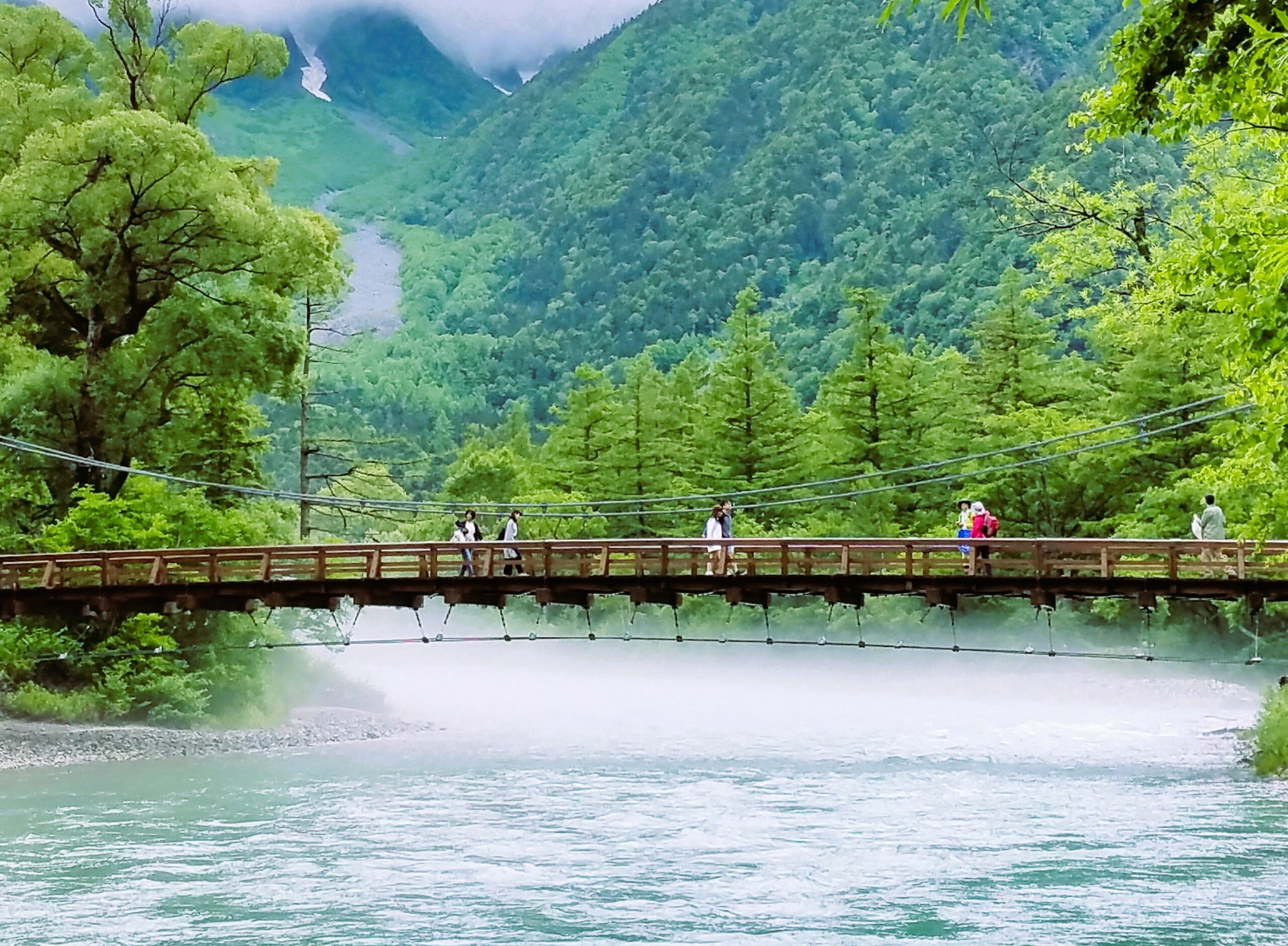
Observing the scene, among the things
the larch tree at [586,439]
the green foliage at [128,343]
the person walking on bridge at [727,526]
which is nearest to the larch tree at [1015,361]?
the larch tree at [586,439]

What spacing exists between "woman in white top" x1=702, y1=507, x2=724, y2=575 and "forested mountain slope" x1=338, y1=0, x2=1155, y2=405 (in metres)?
63.6

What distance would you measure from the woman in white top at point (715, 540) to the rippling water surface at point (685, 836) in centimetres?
304

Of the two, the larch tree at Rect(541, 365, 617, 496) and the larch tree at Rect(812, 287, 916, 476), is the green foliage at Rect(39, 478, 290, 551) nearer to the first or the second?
the larch tree at Rect(812, 287, 916, 476)

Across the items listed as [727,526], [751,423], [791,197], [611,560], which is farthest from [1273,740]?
[791,197]

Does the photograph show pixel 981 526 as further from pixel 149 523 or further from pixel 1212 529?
pixel 149 523

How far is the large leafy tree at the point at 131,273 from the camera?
2728 cm

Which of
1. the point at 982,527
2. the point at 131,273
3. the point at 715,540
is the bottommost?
the point at 715,540

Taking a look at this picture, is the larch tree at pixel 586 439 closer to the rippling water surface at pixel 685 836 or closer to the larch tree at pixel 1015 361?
the larch tree at pixel 1015 361

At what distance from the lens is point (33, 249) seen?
28.6 metres

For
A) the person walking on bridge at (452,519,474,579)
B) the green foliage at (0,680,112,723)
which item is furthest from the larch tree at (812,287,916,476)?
the green foliage at (0,680,112,723)

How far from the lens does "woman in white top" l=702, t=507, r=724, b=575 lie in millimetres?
22094

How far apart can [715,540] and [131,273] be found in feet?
43.1

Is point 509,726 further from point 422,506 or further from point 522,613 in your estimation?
point 522,613

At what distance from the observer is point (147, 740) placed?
25.8m
